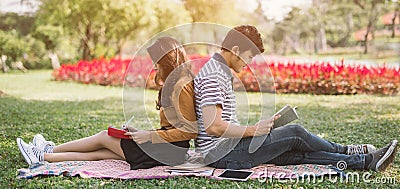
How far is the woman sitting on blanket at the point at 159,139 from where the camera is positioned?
2.95 meters

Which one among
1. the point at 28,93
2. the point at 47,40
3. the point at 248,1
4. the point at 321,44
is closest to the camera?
the point at 28,93

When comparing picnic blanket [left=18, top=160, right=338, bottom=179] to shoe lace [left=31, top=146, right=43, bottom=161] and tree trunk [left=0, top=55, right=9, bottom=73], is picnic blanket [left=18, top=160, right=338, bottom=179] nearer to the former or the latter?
shoe lace [left=31, top=146, right=43, bottom=161]

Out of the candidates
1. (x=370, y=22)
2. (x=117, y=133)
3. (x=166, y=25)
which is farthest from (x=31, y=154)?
(x=370, y=22)

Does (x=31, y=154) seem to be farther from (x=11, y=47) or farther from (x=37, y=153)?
(x=11, y=47)

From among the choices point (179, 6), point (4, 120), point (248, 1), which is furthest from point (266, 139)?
point (248, 1)

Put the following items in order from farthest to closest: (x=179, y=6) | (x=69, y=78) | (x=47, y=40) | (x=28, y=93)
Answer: (x=47, y=40)
(x=179, y=6)
(x=69, y=78)
(x=28, y=93)

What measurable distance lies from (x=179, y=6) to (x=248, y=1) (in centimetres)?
789

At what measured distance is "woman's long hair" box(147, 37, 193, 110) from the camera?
2.92 meters

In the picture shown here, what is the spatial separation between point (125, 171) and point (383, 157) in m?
1.67

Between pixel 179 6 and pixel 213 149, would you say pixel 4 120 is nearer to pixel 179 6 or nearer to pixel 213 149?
pixel 213 149

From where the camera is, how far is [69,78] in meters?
12.4

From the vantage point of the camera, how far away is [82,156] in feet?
11.3

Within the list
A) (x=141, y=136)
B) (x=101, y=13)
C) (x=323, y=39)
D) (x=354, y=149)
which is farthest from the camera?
(x=323, y=39)

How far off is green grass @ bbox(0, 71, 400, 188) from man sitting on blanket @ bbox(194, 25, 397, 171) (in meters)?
0.17
